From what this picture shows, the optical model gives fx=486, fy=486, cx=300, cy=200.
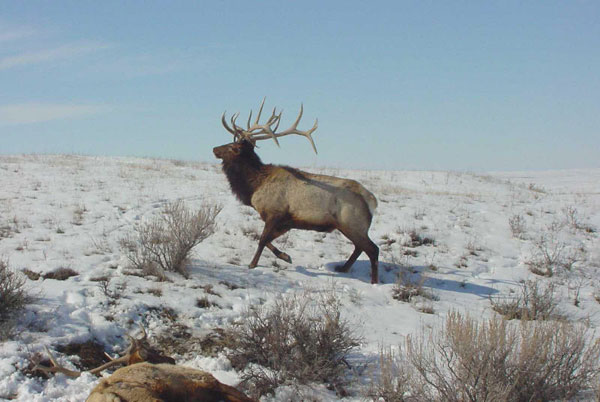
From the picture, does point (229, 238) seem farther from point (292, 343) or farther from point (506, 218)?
point (506, 218)

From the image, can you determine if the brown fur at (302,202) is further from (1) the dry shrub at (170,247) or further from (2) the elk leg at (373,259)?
(1) the dry shrub at (170,247)

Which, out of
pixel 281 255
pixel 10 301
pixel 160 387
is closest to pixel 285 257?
pixel 281 255

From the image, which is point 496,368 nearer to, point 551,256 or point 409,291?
point 409,291

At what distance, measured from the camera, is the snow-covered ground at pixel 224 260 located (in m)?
4.71

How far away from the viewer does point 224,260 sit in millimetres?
7547

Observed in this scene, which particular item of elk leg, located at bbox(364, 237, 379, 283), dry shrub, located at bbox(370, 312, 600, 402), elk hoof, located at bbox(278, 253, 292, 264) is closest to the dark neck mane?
elk hoof, located at bbox(278, 253, 292, 264)

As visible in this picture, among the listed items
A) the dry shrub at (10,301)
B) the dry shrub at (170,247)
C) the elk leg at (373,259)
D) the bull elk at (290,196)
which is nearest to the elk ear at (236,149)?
the bull elk at (290,196)

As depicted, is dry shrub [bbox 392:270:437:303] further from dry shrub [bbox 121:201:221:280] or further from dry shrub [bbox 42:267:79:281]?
dry shrub [bbox 42:267:79:281]

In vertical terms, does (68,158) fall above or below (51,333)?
above

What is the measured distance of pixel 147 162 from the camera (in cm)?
1786

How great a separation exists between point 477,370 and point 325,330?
1460 mm

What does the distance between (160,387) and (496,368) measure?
7.70 ft

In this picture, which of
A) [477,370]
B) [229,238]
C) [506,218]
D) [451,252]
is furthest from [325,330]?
[506,218]

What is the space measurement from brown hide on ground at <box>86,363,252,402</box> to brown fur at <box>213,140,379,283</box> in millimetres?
4387
